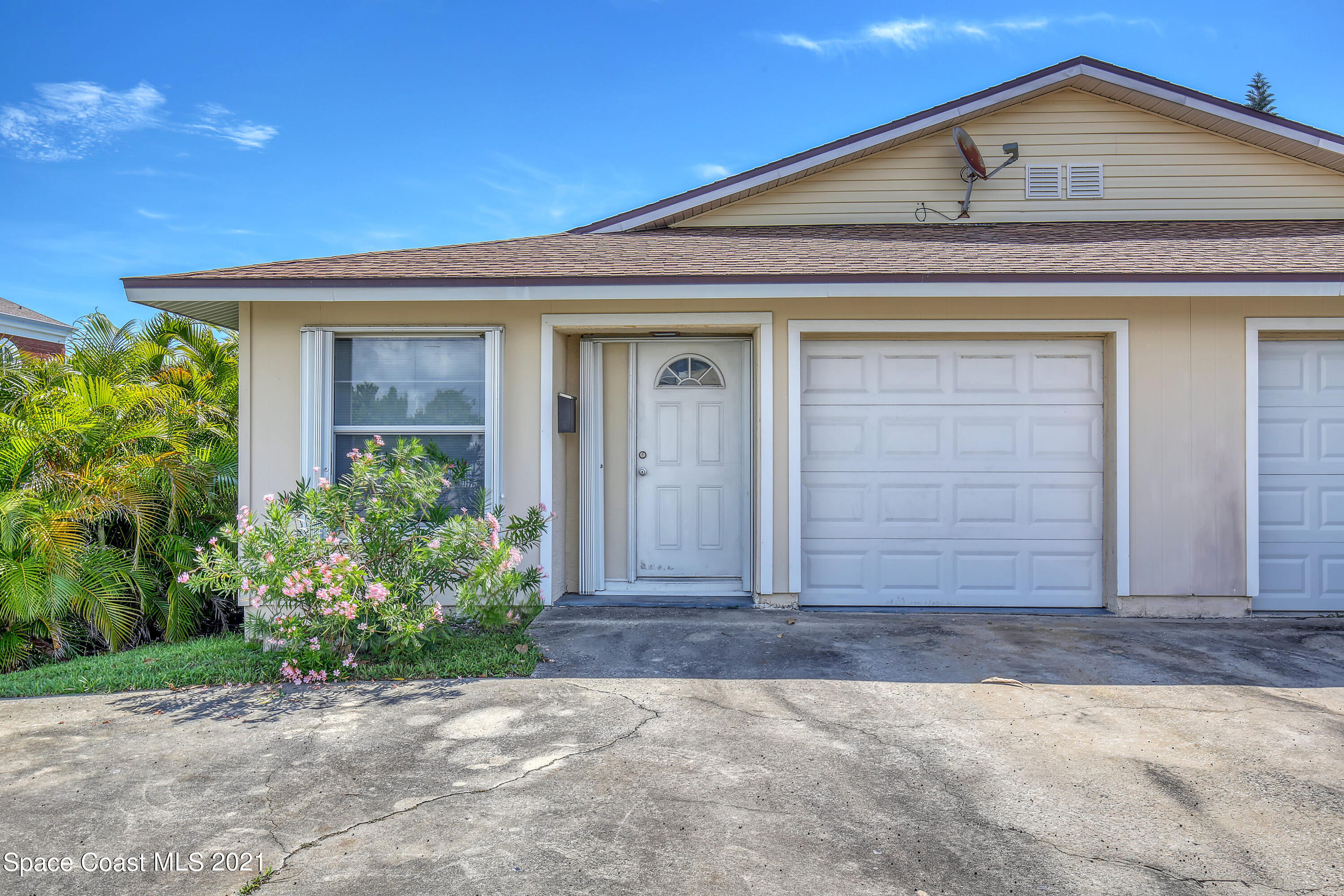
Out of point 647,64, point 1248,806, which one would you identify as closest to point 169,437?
point 1248,806

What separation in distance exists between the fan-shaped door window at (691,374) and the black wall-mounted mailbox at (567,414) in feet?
2.48

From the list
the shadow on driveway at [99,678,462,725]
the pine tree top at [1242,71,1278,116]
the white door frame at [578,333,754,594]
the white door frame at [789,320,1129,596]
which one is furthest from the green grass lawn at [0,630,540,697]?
the pine tree top at [1242,71,1278,116]

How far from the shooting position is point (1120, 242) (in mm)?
6777

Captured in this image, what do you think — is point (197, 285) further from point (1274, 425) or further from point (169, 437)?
point (1274, 425)

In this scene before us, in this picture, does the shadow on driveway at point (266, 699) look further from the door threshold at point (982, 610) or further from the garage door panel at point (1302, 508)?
the garage door panel at point (1302, 508)

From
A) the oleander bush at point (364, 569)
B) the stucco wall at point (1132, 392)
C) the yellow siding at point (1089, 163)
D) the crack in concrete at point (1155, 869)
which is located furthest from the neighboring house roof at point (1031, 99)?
the crack in concrete at point (1155, 869)

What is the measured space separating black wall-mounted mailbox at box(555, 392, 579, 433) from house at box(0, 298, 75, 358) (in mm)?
15989

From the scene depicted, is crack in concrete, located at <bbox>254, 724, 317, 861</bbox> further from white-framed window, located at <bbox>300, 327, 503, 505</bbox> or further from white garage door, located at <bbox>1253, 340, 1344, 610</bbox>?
white garage door, located at <bbox>1253, 340, 1344, 610</bbox>

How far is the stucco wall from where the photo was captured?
6.18m

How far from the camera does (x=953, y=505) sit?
6539 mm

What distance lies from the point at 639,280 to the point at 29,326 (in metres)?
18.3

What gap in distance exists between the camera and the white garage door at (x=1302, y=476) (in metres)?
6.33

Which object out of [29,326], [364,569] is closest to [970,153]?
[364,569]

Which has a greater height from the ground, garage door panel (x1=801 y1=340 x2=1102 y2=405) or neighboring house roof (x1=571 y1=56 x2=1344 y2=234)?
neighboring house roof (x1=571 y1=56 x2=1344 y2=234)
